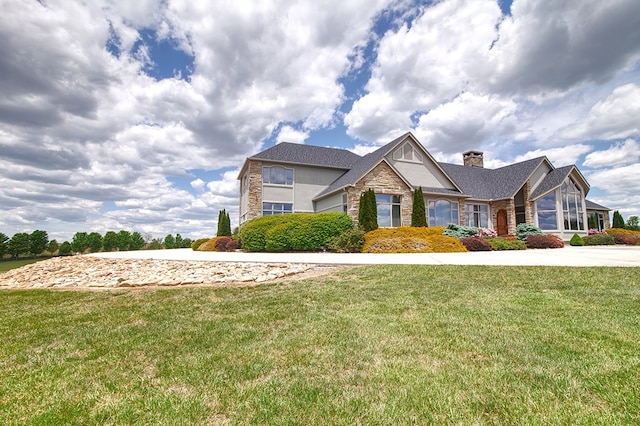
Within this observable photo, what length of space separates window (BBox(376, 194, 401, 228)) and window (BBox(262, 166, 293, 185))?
22.9 ft

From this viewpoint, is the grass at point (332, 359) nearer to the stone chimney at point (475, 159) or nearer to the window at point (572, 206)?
the window at point (572, 206)

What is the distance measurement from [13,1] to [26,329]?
29.3 feet

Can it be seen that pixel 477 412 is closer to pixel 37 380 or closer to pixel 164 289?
pixel 37 380

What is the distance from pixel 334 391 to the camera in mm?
2246

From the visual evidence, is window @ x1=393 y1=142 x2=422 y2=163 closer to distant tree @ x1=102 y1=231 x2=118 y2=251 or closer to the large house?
the large house

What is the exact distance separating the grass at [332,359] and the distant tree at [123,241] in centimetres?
2576

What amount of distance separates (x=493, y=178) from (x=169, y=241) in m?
30.1

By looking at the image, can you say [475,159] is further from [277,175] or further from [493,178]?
[277,175]

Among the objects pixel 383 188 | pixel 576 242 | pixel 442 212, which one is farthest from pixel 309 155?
pixel 576 242

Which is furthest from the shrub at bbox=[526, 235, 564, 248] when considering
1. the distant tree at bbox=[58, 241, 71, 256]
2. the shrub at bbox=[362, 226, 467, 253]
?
the distant tree at bbox=[58, 241, 71, 256]

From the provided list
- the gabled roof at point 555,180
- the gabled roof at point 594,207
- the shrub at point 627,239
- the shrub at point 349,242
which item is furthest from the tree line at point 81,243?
the gabled roof at point 594,207

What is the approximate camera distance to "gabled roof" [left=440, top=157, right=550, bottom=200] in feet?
78.4

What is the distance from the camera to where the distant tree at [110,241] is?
2770cm

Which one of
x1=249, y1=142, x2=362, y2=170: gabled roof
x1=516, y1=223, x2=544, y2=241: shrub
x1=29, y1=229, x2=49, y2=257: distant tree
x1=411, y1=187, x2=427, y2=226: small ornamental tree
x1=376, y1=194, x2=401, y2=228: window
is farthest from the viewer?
x1=29, y1=229, x2=49, y2=257: distant tree
